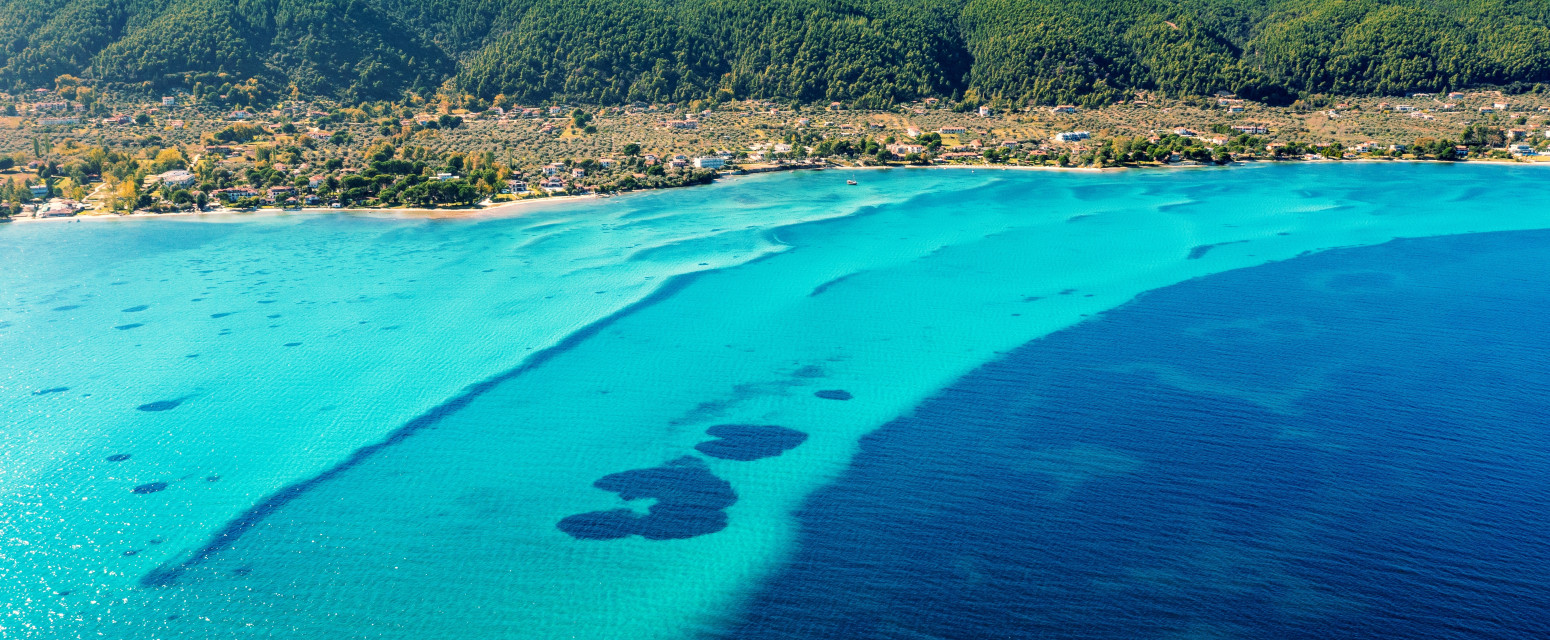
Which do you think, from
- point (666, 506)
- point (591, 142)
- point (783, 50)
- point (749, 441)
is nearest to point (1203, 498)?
point (749, 441)

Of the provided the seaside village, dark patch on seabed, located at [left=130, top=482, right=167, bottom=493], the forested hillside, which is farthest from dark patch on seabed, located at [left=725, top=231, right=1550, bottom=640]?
the forested hillside

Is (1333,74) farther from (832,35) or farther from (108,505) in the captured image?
(108,505)

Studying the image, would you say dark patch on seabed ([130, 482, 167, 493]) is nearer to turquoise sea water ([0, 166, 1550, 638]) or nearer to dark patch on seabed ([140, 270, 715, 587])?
turquoise sea water ([0, 166, 1550, 638])

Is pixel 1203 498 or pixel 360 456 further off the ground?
pixel 360 456

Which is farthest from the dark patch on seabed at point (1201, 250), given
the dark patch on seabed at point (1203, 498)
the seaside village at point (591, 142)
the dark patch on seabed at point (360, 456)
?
the seaside village at point (591, 142)

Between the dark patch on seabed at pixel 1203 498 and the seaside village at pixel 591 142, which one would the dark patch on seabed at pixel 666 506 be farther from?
the seaside village at pixel 591 142

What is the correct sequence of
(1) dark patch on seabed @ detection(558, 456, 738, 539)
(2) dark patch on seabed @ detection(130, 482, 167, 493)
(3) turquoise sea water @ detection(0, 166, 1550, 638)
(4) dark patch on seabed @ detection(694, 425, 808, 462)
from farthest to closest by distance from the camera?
(4) dark patch on seabed @ detection(694, 425, 808, 462)
(2) dark patch on seabed @ detection(130, 482, 167, 493)
(1) dark patch on seabed @ detection(558, 456, 738, 539)
(3) turquoise sea water @ detection(0, 166, 1550, 638)

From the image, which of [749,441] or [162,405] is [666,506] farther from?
[162,405]
